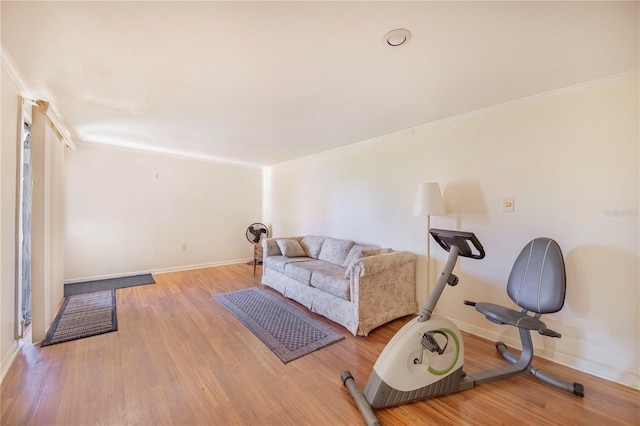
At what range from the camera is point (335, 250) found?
357 cm

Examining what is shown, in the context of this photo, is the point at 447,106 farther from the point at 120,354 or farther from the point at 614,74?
the point at 120,354

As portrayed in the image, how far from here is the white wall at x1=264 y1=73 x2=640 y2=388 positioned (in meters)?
1.84

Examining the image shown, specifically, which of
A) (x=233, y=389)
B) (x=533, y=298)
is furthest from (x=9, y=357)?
(x=533, y=298)

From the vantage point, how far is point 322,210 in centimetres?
430

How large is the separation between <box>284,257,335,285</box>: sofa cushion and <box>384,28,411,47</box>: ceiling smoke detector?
2.35 m

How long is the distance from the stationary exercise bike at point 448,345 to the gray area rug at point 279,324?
0.60 meters

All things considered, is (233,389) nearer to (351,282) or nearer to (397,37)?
(351,282)

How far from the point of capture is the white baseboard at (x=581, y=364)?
180 centimetres

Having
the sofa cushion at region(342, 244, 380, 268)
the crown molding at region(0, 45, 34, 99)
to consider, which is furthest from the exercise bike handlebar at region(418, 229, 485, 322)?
the crown molding at region(0, 45, 34, 99)

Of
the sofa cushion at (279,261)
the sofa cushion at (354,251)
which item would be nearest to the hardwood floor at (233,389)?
the sofa cushion at (354,251)

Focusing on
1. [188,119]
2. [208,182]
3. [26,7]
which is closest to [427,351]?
[26,7]

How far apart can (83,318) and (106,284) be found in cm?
133

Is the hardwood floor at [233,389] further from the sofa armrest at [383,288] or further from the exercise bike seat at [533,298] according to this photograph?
the sofa armrest at [383,288]

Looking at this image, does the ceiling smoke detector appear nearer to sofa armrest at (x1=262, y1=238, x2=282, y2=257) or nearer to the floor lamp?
the floor lamp
